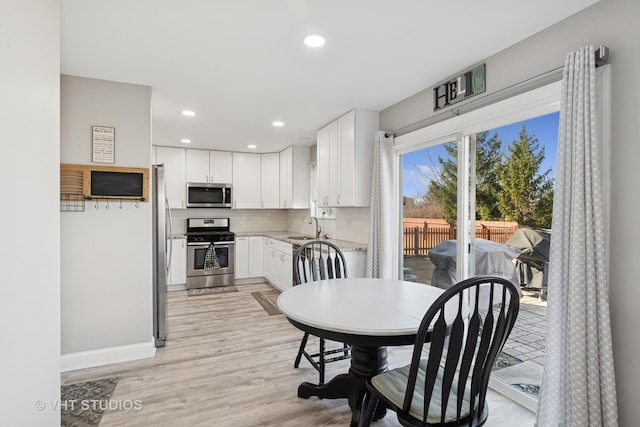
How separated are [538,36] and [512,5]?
41 centimetres

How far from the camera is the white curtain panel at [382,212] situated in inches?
137

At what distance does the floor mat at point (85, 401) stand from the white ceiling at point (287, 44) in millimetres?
2418

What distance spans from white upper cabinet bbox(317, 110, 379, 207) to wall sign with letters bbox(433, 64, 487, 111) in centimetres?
91

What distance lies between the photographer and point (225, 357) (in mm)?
2959

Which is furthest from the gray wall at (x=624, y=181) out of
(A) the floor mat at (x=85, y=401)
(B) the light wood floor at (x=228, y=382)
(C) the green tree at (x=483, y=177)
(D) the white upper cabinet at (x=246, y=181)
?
(D) the white upper cabinet at (x=246, y=181)

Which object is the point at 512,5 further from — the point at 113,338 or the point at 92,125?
the point at 113,338

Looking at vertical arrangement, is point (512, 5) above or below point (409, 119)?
above

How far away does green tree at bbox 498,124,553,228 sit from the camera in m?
2.20

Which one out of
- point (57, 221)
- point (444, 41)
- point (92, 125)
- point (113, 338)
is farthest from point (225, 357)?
point (444, 41)

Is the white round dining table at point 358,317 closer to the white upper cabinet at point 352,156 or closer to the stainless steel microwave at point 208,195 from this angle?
the white upper cabinet at point 352,156

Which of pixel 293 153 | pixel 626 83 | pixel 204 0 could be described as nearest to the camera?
pixel 626 83

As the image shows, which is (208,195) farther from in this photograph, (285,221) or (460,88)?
(460,88)

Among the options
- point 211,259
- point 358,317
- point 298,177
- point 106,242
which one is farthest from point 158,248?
point 298,177

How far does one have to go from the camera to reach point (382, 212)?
3480 mm
